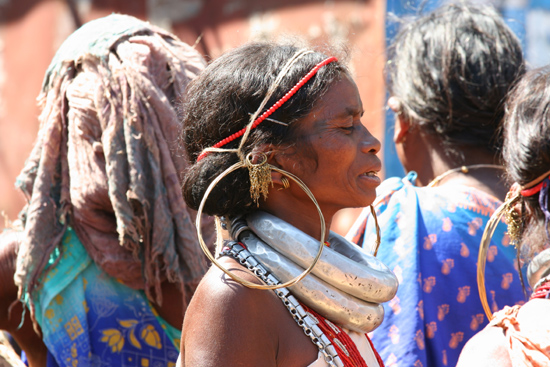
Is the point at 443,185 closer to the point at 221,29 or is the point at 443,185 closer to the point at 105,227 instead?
the point at 105,227

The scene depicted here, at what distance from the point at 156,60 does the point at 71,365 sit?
114 cm

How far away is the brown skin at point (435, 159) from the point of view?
259cm

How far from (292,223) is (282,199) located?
0.23ft

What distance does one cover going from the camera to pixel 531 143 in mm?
1789

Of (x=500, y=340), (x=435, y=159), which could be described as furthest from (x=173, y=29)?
(x=500, y=340)

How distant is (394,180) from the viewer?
2.61 meters

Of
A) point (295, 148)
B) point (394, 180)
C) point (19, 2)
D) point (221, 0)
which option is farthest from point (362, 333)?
point (19, 2)

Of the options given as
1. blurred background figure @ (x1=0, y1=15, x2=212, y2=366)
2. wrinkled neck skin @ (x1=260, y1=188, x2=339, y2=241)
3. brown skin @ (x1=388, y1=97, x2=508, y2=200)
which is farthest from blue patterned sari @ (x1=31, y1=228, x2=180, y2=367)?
brown skin @ (x1=388, y1=97, x2=508, y2=200)

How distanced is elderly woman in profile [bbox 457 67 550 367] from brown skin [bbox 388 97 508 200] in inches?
20.6

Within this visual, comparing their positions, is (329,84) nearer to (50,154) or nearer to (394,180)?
(394,180)

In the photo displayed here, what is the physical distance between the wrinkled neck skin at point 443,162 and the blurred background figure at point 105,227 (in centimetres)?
94

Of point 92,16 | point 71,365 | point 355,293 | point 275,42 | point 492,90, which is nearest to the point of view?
point 355,293

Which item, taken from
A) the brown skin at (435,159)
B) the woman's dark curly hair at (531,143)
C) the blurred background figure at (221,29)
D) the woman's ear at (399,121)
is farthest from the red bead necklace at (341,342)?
the blurred background figure at (221,29)

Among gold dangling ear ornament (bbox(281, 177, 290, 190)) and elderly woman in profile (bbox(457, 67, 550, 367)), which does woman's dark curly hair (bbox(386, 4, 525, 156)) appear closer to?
elderly woman in profile (bbox(457, 67, 550, 367))
